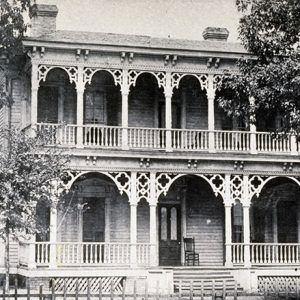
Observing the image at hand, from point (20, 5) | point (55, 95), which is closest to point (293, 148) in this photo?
point (55, 95)

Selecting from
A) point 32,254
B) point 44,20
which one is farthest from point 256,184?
point 44,20

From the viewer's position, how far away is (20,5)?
25984 mm

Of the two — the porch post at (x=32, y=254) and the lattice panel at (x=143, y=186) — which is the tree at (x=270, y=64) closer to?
the lattice panel at (x=143, y=186)

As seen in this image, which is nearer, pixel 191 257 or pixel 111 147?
pixel 111 147

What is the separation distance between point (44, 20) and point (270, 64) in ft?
40.9

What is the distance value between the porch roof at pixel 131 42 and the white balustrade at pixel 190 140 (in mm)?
3047

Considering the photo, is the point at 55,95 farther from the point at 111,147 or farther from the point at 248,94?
the point at 248,94

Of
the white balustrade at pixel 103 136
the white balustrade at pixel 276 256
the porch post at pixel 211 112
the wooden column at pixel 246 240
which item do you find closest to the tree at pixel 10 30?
the white balustrade at pixel 103 136

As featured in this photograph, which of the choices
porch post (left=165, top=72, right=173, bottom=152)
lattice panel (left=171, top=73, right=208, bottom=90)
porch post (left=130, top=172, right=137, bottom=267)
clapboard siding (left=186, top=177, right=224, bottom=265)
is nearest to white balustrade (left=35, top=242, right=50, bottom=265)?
porch post (left=130, top=172, right=137, bottom=267)

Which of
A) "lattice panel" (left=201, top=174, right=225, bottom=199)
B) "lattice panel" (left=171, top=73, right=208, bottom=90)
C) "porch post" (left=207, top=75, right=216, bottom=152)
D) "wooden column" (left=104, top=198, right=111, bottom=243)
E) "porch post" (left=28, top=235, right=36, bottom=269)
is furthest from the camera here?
"wooden column" (left=104, top=198, right=111, bottom=243)

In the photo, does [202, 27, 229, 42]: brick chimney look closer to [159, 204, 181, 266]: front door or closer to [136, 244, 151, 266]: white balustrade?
[159, 204, 181, 266]: front door

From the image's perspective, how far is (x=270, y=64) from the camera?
19984 mm

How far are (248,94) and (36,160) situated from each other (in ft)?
20.6

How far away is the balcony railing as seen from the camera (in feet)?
83.9
